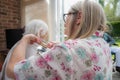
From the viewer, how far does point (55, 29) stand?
18.0ft

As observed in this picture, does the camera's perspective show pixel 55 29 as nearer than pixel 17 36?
No

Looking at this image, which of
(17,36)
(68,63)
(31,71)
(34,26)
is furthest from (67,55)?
(17,36)

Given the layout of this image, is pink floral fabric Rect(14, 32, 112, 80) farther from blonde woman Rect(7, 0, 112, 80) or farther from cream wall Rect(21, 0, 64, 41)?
cream wall Rect(21, 0, 64, 41)

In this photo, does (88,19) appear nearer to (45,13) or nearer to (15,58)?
(15,58)

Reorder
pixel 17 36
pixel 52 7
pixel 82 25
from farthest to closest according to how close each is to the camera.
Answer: pixel 52 7
pixel 17 36
pixel 82 25

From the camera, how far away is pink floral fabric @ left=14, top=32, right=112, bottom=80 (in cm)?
91

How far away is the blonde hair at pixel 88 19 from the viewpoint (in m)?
1.03

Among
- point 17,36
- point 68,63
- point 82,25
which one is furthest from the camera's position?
point 17,36

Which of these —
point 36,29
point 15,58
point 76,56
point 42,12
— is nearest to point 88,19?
point 76,56

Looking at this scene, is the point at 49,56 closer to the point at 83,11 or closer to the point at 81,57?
the point at 81,57

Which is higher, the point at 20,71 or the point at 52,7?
the point at 52,7

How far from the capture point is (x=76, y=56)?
0.94 meters

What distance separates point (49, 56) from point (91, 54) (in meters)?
0.18

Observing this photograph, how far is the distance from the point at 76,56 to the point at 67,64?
0.17 ft
